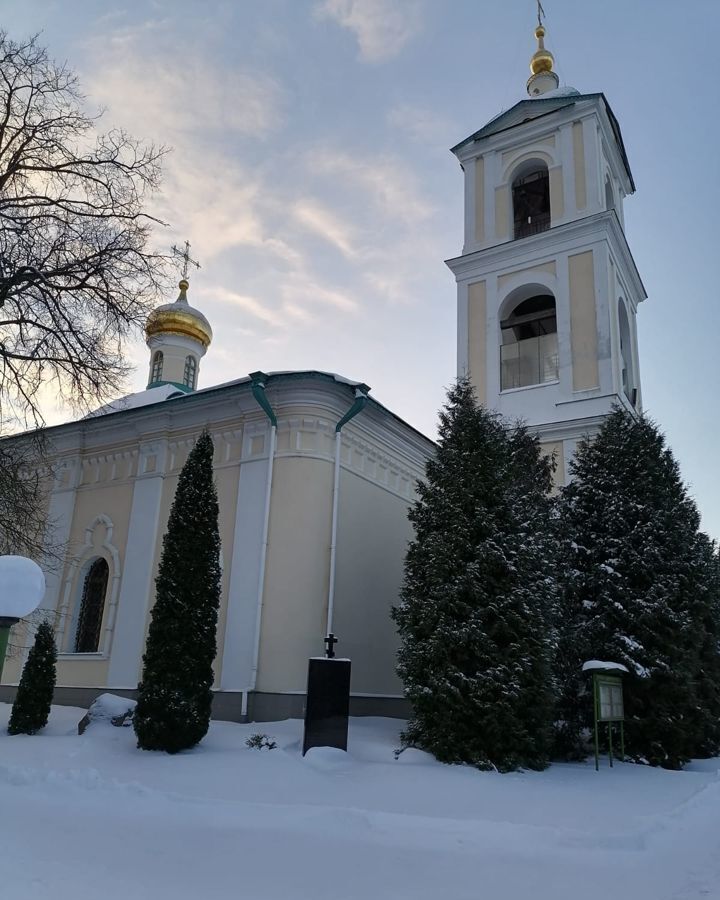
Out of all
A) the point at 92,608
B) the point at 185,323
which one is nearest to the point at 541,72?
the point at 185,323

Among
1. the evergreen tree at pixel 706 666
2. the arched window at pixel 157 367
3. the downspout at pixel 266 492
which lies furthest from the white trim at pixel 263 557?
the arched window at pixel 157 367

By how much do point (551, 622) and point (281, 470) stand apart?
5.41m

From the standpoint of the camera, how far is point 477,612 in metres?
9.45

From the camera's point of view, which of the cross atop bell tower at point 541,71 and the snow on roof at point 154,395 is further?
the cross atop bell tower at point 541,71

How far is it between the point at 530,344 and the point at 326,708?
11.4m

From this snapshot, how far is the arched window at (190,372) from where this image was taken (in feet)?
71.3

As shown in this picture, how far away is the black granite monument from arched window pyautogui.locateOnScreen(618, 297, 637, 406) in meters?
10.9

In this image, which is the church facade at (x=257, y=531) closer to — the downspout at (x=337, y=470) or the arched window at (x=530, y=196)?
the downspout at (x=337, y=470)

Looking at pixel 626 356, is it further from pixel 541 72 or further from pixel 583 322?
pixel 541 72

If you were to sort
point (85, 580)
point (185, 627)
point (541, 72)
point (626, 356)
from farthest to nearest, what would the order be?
1. point (541, 72)
2. point (626, 356)
3. point (85, 580)
4. point (185, 627)

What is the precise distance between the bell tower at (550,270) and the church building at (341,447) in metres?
0.04

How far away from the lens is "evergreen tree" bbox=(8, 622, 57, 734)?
35.8 ft

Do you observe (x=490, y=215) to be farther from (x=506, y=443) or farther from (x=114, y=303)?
(x=114, y=303)

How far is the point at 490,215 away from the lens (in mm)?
19234
